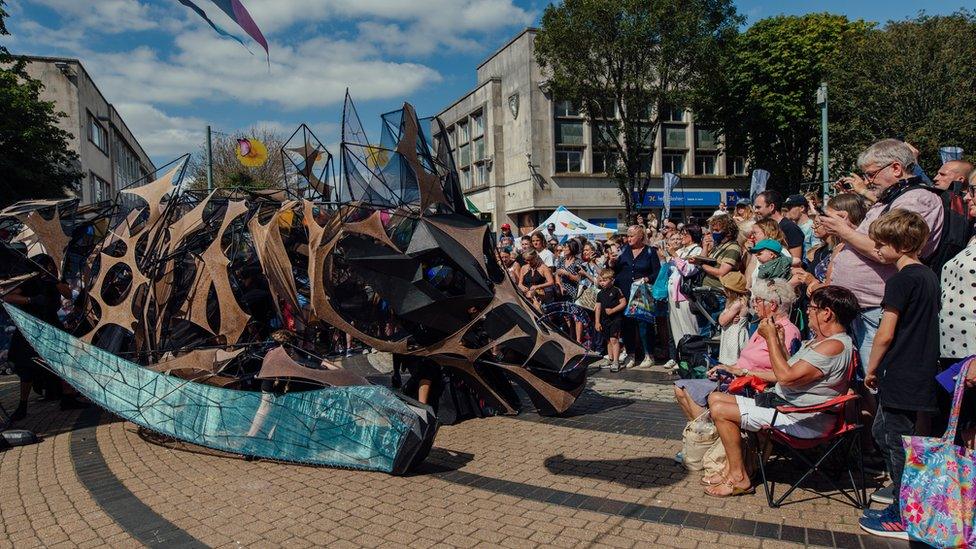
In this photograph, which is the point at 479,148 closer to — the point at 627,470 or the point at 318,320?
the point at 318,320

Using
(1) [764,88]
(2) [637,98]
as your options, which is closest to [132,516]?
(2) [637,98]

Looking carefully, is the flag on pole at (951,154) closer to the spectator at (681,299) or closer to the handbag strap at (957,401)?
the spectator at (681,299)

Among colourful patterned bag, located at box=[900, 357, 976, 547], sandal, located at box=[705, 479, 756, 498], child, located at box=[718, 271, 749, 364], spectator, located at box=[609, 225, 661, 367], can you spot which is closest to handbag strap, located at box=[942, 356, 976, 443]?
colourful patterned bag, located at box=[900, 357, 976, 547]

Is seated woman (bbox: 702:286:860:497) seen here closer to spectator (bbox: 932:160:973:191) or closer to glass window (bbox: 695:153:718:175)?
spectator (bbox: 932:160:973:191)

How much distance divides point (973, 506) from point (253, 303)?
6.20m

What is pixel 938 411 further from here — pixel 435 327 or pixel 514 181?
pixel 514 181

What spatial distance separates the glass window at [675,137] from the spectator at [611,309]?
35122mm

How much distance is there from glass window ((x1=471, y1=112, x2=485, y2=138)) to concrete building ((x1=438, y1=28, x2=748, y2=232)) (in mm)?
68

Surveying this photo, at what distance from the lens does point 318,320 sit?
253 inches

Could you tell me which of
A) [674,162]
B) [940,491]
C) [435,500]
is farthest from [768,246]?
[674,162]

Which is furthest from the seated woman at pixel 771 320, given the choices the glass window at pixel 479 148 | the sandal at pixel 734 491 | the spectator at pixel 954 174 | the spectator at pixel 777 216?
the glass window at pixel 479 148

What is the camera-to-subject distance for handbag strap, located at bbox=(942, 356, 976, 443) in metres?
3.35

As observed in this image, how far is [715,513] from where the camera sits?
4.28m

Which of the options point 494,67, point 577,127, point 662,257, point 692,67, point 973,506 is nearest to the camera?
point 973,506
